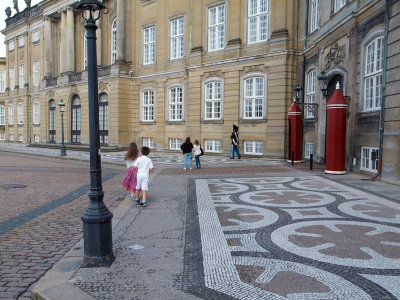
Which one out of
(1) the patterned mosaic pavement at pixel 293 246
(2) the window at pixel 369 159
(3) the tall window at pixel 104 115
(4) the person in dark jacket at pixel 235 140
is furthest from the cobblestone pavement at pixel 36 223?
(3) the tall window at pixel 104 115

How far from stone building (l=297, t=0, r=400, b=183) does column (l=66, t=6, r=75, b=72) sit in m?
27.2

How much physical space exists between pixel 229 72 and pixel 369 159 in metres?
12.9

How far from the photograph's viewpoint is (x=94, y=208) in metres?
5.03

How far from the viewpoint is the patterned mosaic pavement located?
13.4 ft

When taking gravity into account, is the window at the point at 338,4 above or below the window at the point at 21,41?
below

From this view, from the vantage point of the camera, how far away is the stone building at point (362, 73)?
1202cm

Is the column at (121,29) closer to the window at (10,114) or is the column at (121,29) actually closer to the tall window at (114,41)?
the tall window at (114,41)

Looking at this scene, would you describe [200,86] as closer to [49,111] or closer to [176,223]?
[176,223]

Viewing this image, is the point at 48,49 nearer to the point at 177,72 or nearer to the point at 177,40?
the point at 177,40

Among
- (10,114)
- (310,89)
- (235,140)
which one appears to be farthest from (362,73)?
Result: (10,114)

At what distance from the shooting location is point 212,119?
25.5 m

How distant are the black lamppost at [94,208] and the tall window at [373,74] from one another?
1160 centimetres

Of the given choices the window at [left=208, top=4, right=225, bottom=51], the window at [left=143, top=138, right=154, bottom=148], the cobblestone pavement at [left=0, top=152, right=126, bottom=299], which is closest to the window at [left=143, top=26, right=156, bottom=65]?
the window at [left=208, top=4, right=225, bottom=51]

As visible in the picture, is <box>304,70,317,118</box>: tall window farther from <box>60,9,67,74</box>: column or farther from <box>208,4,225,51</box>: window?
<box>60,9,67,74</box>: column
